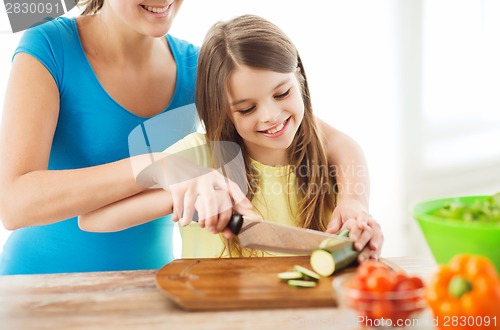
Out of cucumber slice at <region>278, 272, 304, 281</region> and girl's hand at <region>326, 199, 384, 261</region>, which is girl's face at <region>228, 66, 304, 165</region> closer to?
girl's hand at <region>326, 199, 384, 261</region>

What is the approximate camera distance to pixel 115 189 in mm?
1499

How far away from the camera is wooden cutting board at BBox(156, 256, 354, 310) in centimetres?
117

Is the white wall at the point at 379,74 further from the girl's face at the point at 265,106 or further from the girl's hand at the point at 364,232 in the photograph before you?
the girl's hand at the point at 364,232

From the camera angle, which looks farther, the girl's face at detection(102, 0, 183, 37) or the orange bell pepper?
the girl's face at detection(102, 0, 183, 37)

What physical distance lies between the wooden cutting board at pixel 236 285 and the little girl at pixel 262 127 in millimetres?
360

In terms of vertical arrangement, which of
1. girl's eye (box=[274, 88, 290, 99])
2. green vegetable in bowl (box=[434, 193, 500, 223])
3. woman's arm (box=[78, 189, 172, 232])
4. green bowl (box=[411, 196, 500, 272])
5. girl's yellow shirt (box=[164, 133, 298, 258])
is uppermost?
girl's eye (box=[274, 88, 290, 99])

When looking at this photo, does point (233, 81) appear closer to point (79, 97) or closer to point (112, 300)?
point (79, 97)

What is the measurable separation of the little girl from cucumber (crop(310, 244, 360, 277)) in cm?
45

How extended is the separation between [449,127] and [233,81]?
2177 millimetres

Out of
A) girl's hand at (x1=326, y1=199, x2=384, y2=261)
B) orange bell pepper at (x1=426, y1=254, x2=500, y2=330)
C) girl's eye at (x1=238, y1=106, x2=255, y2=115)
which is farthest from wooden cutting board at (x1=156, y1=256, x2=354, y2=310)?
girl's eye at (x1=238, y1=106, x2=255, y2=115)

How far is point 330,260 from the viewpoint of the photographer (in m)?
1.30

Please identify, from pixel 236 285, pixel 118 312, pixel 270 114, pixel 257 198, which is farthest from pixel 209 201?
pixel 257 198

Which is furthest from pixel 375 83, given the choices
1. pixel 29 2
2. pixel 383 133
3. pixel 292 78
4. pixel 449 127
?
pixel 29 2

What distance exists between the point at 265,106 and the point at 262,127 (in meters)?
0.06
